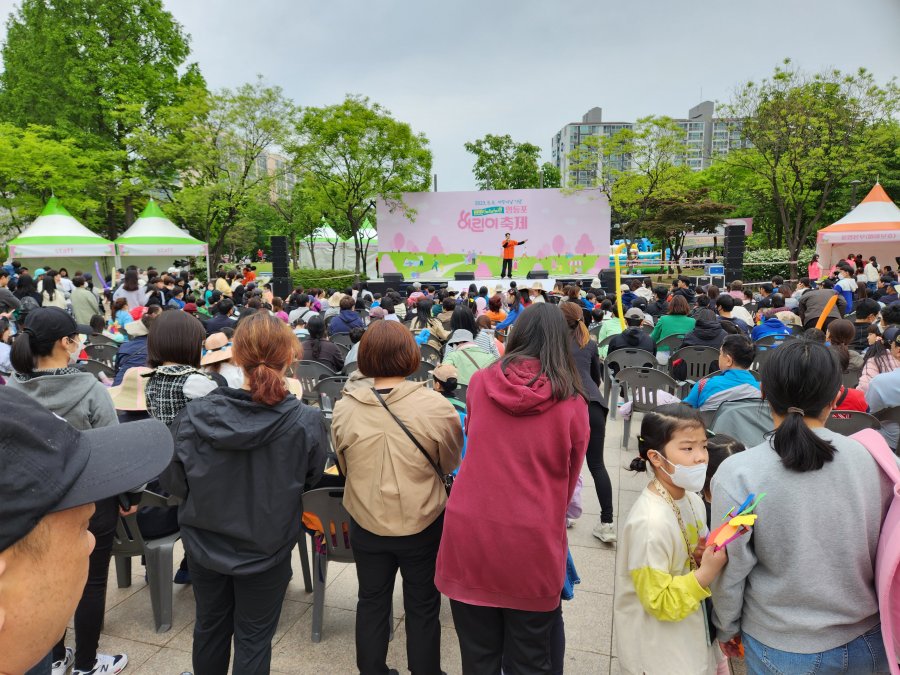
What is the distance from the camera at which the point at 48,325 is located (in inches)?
95.9

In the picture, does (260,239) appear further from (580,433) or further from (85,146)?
(580,433)

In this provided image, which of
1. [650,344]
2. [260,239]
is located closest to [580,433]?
[650,344]

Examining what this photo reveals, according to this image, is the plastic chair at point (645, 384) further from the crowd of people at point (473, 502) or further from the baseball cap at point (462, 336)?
the crowd of people at point (473, 502)

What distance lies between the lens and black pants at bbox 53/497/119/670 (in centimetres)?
231

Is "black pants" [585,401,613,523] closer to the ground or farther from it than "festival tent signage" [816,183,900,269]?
closer to the ground

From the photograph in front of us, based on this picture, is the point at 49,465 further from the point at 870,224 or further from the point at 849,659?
the point at 870,224

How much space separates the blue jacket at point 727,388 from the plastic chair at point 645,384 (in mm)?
1533

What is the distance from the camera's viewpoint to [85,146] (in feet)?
69.8

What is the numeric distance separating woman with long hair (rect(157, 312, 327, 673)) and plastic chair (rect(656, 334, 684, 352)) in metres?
5.03

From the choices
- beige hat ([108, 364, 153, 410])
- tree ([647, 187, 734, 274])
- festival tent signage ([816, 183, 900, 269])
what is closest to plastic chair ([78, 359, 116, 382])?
beige hat ([108, 364, 153, 410])

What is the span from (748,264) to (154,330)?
81.3ft

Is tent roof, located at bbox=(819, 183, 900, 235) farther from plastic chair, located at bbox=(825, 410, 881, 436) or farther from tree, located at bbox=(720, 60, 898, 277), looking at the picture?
plastic chair, located at bbox=(825, 410, 881, 436)

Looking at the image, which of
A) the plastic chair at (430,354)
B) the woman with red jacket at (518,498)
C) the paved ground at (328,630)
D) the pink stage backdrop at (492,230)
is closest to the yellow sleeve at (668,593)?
the woman with red jacket at (518,498)

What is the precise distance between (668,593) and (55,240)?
2018 cm
